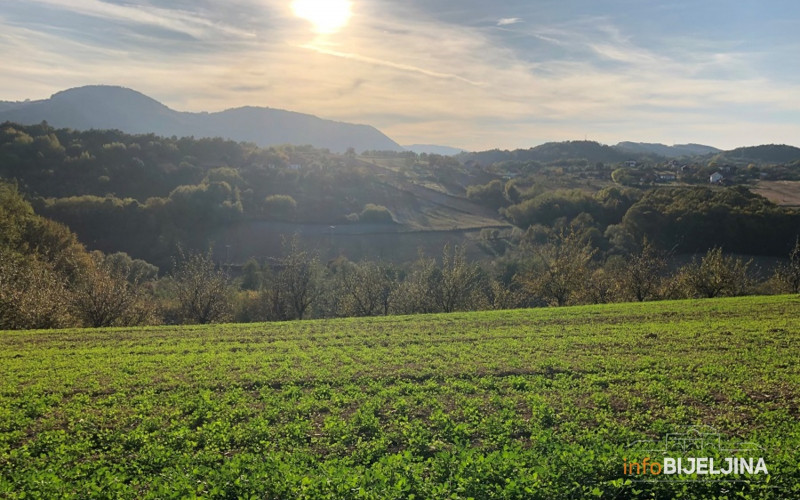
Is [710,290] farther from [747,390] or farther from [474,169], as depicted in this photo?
[474,169]

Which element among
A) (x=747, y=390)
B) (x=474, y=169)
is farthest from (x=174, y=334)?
(x=474, y=169)

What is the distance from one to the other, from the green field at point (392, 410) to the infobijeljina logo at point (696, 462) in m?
0.15

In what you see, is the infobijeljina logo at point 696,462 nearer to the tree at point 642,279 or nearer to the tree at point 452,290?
the tree at point 452,290

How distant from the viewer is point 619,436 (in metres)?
10.0

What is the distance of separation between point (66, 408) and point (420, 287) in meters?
31.3

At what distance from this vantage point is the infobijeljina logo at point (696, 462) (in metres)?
7.66

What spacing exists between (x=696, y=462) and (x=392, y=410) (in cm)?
667

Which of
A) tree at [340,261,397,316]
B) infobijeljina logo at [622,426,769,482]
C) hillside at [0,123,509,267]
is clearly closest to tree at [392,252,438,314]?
tree at [340,261,397,316]

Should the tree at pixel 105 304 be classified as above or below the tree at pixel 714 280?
below

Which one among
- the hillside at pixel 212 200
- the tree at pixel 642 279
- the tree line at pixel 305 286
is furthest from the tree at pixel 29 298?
the hillside at pixel 212 200

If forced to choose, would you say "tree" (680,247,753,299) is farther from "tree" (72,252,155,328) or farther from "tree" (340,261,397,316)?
"tree" (72,252,155,328)

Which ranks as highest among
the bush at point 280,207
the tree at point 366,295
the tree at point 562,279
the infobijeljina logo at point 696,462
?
the bush at point 280,207

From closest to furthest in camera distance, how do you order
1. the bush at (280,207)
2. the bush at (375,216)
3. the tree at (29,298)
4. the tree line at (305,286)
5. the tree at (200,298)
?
the tree at (29,298) → the tree line at (305,286) → the tree at (200,298) → the bush at (280,207) → the bush at (375,216)

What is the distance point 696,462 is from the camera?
8070 millimetres
